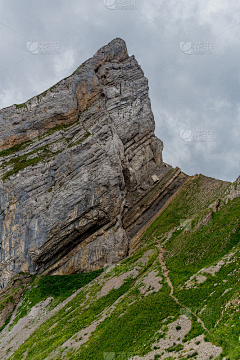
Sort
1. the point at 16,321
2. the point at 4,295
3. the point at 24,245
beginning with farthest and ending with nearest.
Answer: the point at 24,245, the point at 4,295, the point at 16,321

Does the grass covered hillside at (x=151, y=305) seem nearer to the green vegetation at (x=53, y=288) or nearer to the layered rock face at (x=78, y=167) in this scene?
the green vegetation at (x=53, y=288)

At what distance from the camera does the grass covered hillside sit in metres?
18.8

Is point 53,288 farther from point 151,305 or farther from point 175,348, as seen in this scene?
point 175,348

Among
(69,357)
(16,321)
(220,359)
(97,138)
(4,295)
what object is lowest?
(220,359)

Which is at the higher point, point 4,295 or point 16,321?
point 4,295

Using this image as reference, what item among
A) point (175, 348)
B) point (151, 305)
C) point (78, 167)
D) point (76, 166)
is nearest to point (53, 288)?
point (151, 305)

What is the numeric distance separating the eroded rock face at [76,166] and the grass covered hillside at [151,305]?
6.99m

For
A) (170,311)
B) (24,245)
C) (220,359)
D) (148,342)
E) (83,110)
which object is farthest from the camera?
(83,110)

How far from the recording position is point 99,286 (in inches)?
1693

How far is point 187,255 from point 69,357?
21.0m

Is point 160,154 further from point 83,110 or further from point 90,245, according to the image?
point 90,245

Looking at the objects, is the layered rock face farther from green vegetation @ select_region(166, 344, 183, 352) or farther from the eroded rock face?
green vegetation @ select_region(166, 344, 183, 352)

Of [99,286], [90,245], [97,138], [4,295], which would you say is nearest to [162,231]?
[90,245]

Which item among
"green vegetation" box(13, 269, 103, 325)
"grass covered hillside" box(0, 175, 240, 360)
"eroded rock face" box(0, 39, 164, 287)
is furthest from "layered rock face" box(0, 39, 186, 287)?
"grass covered hillside" box(0, 175, 240, 360)
